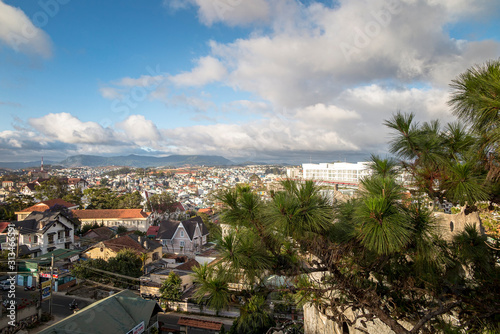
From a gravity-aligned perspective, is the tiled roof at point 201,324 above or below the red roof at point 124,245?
below

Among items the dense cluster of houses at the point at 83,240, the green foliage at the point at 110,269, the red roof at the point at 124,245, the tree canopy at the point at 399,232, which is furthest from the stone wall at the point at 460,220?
the red roof at the point at 124,245

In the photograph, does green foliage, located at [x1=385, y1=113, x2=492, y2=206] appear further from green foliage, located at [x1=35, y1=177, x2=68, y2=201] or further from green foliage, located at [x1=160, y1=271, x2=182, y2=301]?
green foliage, located at [x1=35, y1=177, x2=68, y2=201]

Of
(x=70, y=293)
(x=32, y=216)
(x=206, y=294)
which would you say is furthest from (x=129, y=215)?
(x=206, y=294)

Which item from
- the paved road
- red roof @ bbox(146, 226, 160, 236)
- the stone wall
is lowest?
red roof @ bbox(146, 226, 160, 236)

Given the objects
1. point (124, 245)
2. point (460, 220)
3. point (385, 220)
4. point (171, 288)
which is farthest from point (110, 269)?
point (385, 220)

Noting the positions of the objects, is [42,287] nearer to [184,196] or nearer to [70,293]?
[70,293]

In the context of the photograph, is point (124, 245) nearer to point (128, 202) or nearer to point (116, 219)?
point (116, 219)

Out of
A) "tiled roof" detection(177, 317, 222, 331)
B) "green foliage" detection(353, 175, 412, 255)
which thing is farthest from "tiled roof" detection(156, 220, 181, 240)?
"green foliage" detection(353, 175, 412, 255)

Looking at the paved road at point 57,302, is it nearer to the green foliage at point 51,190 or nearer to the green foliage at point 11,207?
the green foliage at point 11,207
